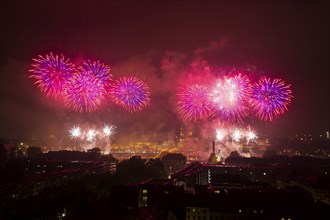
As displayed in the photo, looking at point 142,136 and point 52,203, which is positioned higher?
point 142,136

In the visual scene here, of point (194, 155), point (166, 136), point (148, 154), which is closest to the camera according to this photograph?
point (194, 155)

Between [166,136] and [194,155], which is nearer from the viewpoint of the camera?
[194,155]

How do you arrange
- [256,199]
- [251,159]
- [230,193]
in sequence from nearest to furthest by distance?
[256,199] < [230,193] < [251,159]

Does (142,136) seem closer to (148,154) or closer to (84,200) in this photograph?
(148,154)

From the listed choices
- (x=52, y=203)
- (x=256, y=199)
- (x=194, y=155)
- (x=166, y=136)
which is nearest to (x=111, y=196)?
(x=52, y=203)

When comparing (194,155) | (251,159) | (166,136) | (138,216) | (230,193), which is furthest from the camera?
(166,136)

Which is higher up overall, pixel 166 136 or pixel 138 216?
pixel 166 136

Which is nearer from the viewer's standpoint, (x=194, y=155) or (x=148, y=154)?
(x=194, y=155)

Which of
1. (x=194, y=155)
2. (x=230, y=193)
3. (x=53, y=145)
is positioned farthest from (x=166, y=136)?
(x=230, y=193)

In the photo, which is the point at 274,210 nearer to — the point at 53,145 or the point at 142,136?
the point at 142,136
